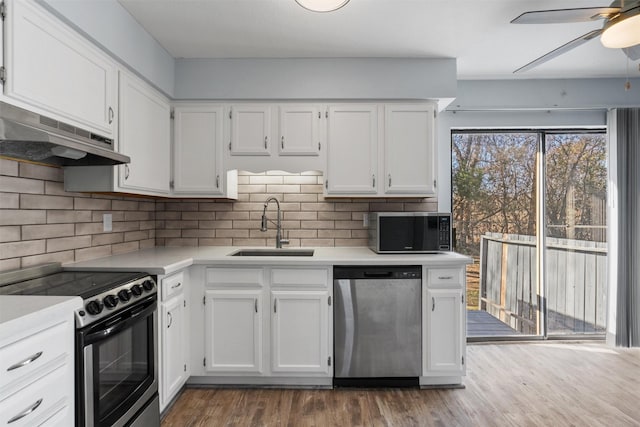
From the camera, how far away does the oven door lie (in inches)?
60.3

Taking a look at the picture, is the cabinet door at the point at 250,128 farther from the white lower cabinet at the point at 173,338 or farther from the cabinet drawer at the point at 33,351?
the cabinet drawer at the point at 33,351

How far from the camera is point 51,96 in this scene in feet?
5.70

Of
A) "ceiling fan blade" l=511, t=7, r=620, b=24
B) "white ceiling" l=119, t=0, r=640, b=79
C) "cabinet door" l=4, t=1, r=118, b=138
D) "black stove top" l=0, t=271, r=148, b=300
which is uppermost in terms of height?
"white ceiling" l=119, t=0, r=640, b=79

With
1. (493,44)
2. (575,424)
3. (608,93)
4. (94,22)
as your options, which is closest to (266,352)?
(575,424)

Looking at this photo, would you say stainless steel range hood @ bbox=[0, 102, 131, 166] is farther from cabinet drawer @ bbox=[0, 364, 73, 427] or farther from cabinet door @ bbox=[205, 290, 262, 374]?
cabinet door @ bbox=[205, 290, 262, 374]

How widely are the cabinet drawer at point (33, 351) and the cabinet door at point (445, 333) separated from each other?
215 centimetres

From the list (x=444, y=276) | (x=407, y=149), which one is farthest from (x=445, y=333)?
(x=407, y=149)

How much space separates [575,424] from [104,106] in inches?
132

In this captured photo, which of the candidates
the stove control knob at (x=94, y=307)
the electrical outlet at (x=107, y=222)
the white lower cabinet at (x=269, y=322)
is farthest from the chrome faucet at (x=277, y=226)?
the stove control knob at (x=94, y=307)

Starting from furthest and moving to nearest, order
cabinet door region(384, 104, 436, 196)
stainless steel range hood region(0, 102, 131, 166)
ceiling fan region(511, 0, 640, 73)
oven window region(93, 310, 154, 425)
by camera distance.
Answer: cabinet door region(384, 104, 436, 196)
ceiling fan region(511, 0, 640, 73)
oven window region(93, 310, 154, 425)
stainless steel range hood region(0, 102, 131, 166)

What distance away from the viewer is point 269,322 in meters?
2.66

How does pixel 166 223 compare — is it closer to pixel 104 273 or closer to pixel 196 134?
pixel 196 134

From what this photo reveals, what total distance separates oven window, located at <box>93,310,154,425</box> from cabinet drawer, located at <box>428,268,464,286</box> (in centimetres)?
185

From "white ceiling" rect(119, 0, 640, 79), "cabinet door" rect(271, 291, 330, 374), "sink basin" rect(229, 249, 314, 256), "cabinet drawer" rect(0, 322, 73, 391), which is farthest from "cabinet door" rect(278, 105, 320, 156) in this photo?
"cabinet drawer" rect(0, 322, 73, 391)
